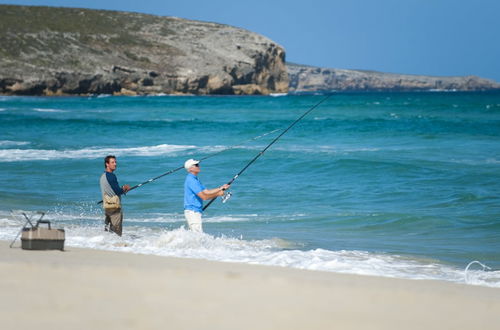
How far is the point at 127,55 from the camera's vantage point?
105 metres

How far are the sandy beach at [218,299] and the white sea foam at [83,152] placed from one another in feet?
49.9

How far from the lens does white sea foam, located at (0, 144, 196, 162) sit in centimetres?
2221

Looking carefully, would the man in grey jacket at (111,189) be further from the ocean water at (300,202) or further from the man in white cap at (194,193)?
the man in white cap at (194,193)

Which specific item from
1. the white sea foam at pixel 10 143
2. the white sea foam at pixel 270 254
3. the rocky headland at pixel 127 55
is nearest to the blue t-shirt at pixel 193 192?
the white sea foam at pixel 270 254

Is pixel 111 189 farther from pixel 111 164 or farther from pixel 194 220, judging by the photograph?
pixel 194 220

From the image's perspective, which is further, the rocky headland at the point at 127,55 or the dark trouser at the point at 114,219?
the rocky headland at the point at 127,55

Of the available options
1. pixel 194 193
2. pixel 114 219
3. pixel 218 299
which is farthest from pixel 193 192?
pixel 218 299

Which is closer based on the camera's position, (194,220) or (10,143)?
(194,220)

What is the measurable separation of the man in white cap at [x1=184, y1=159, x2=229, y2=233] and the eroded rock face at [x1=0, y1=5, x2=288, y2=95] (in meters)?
80.4

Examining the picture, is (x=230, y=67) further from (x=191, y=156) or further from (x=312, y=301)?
(x=312, y=301)

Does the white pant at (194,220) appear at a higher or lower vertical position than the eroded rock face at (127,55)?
lower

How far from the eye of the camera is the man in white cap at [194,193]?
8.50 m

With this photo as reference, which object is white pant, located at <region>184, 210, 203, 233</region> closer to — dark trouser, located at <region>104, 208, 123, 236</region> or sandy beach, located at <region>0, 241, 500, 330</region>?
dark trouser, located at <region>104, 208, 123, 236</region>

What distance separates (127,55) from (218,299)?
332 feet
